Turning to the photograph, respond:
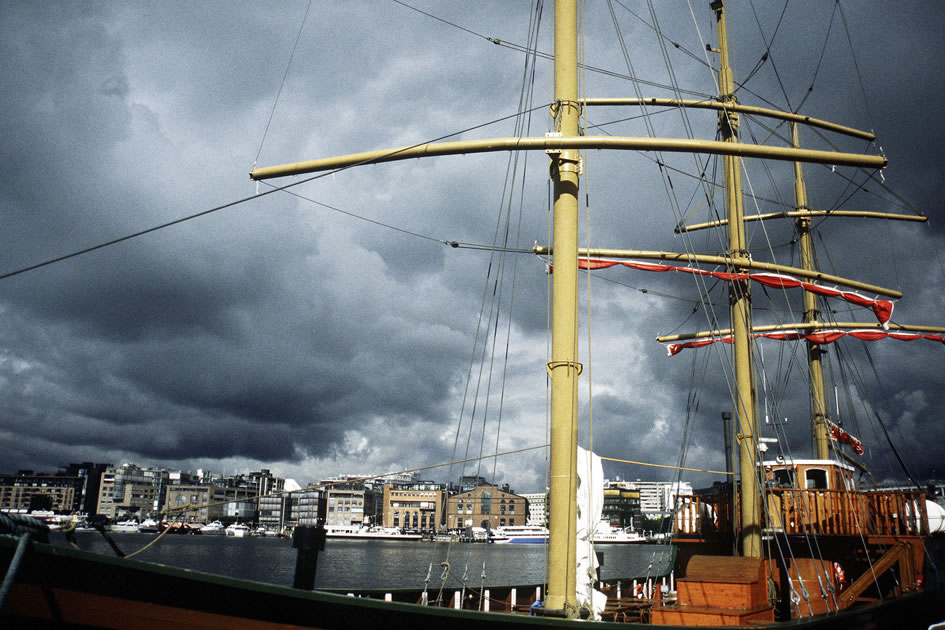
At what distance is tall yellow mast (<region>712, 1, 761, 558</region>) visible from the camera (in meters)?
16.2

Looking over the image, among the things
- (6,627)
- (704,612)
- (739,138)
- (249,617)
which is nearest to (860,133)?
(739,138)

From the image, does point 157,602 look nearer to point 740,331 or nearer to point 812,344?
point 740,331

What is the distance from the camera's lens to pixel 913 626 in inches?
576

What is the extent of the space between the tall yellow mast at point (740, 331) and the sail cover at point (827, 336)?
7413 millimetres

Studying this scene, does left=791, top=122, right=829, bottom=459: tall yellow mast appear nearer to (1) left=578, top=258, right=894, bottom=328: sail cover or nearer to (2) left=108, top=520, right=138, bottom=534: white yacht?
(1) left=578, top=258, right=894, bottom=328: sail cover

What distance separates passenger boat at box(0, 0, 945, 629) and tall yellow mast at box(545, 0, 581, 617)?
2cm

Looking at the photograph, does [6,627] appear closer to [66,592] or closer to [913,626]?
[66,592]

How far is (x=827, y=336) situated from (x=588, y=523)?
22.8 meters

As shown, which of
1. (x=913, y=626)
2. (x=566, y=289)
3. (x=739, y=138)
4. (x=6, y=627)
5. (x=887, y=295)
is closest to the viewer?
(x=6, y=627)

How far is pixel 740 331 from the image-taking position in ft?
60.7

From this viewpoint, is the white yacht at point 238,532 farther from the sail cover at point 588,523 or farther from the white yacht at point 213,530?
the sail cover at point 588,523

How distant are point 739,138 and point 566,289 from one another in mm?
14732

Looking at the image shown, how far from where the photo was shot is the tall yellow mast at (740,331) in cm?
1623

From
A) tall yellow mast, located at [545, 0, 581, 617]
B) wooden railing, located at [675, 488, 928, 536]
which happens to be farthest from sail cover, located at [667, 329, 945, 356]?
tall yellow mast, located at [545, 0, 581, 617]
